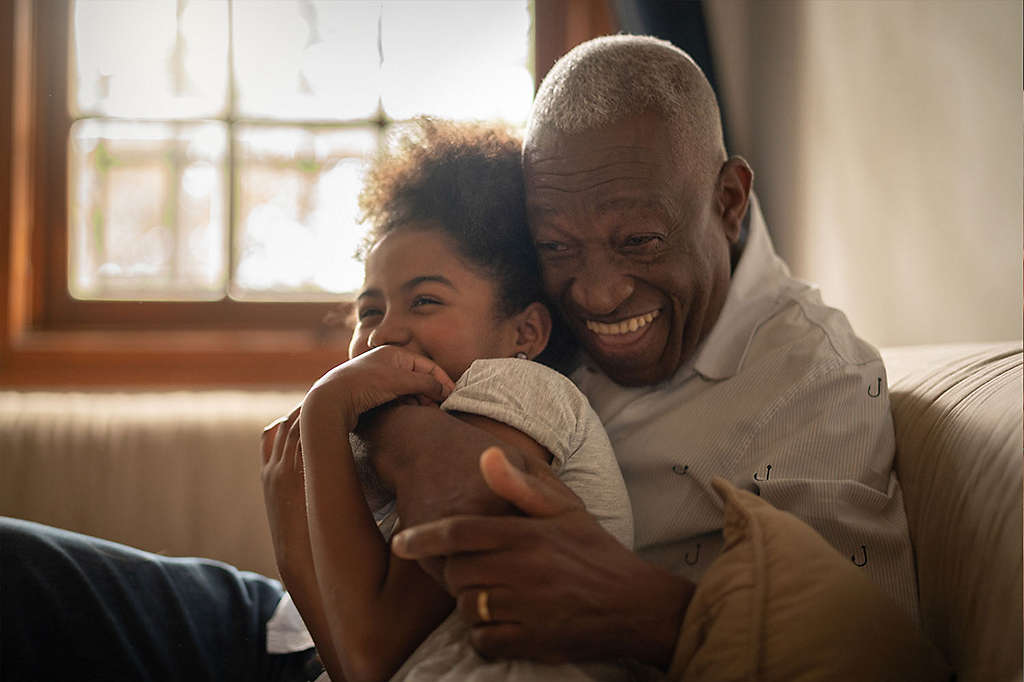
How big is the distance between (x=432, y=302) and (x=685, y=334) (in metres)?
0.40

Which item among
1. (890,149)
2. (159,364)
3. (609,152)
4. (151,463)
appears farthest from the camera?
(159,364)

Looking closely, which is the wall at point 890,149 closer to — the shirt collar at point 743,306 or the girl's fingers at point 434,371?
the shirt collar at point 743,306

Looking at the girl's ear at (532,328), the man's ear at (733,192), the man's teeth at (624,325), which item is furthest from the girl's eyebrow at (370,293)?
the man's ear at (733,192)

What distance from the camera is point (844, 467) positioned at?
108 cm

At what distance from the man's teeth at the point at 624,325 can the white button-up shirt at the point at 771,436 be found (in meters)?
0.10

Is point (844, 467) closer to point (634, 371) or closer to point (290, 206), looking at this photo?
point (634, 371)

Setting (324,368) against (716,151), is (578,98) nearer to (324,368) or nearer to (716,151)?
(716,151)

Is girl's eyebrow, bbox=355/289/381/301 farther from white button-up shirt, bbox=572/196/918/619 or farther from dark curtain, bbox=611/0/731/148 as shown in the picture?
dark curtain, bbox=611/0/731/148

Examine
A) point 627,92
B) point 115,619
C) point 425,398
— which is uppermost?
point 627,92

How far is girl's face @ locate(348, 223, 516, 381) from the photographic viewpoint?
1207 mm

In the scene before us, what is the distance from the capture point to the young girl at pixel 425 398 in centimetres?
96

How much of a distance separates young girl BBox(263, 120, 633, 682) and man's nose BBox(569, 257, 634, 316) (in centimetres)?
11

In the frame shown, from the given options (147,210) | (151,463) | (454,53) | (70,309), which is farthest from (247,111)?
(151,463)

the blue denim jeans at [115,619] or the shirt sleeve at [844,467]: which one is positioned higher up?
the shirt sleeve at [844,467]
